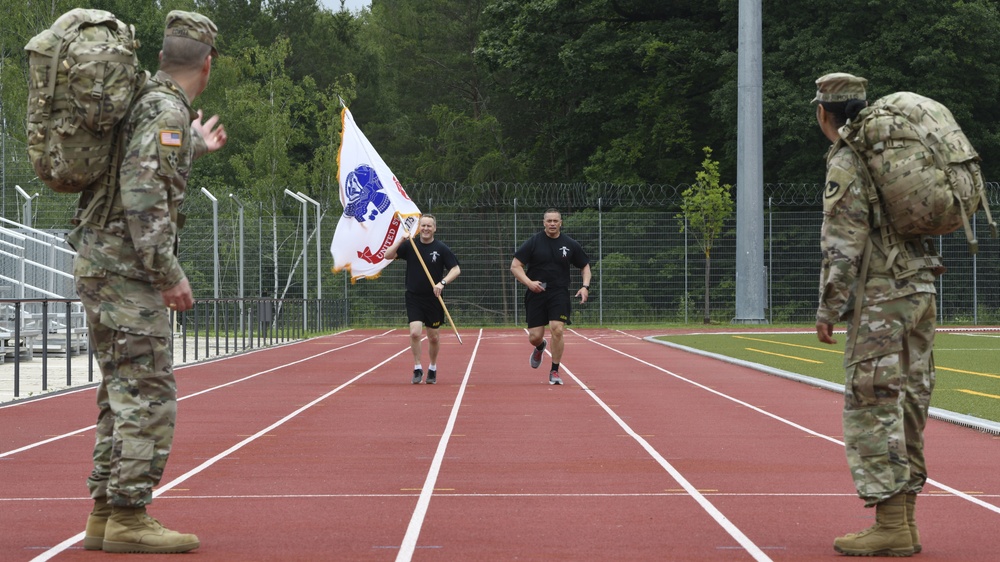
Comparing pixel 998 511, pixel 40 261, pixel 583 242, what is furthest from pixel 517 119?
pixel 998 511

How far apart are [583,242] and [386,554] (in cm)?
3514

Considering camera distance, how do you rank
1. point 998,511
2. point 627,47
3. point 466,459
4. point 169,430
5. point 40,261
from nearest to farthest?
1. point 169,430
2. point 998,511
3. point 466,459
4. point 40,261
5. point 627,47

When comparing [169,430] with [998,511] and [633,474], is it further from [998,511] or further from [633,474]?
[998,511]

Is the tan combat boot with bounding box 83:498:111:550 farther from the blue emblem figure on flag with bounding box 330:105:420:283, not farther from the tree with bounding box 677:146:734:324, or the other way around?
the tree with bounding box 677:146:734:324

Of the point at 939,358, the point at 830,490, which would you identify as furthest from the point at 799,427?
the point at 939,358

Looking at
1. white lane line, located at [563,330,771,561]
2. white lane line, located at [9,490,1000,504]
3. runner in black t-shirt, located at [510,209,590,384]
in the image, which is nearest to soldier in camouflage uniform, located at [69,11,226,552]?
white lane line, located at [9,490,1000,504]

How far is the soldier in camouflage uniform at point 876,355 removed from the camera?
19.7 feet

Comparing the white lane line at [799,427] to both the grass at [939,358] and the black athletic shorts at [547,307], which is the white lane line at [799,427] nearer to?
the grass at [939,358]

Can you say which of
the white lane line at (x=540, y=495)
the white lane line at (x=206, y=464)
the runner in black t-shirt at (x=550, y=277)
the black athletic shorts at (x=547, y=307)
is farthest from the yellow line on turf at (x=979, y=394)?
the white lane line at (x=206, y=464)

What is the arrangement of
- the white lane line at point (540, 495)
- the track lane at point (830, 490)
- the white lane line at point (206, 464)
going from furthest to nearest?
the white lane line at point (540, 495), the track lane at point (830, 490), the white lane line at point (206, 464)

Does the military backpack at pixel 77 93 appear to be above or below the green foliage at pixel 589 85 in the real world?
below

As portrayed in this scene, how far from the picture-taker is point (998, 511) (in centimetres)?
732

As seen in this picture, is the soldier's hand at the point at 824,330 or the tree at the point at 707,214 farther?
the tree at the point at 707,214

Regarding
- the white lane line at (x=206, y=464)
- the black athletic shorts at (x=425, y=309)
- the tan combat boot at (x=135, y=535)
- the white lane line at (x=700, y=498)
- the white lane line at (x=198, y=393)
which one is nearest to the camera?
the tan combat boot at (x=135, y=535)
